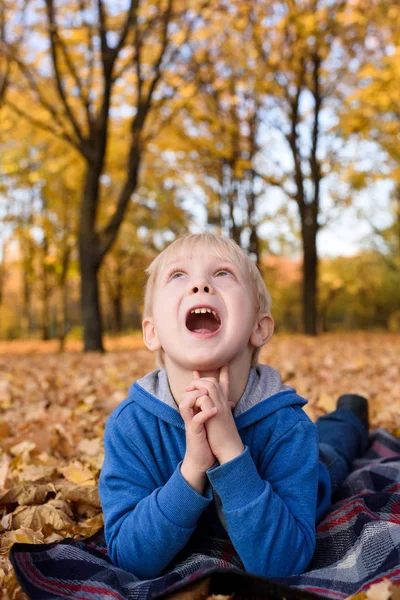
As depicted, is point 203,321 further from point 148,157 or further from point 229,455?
point 148,157

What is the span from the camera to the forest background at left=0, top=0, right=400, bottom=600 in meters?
3.24

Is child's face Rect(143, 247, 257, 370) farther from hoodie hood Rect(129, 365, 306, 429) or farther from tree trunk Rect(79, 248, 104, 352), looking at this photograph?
tree trunk Rect(79, 248, 104, 352)

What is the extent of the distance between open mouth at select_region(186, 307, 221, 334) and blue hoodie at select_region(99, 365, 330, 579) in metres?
0.25

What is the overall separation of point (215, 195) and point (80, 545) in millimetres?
15939

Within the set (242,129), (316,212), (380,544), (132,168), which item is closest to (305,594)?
(380,544)

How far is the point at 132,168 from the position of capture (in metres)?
9.59

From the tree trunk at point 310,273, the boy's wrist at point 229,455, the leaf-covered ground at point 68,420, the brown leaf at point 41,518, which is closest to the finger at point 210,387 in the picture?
the boy's wrist at point 229,455

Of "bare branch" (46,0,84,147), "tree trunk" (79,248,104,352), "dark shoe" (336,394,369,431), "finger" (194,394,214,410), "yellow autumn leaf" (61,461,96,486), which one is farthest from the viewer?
"tree trunk" (79,248,104,352)

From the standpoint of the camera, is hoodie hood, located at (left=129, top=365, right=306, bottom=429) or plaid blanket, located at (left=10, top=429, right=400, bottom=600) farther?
hoodie hood, located at (left=129, top=365, right=306, bottom=429)

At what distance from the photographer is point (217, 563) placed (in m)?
1.61

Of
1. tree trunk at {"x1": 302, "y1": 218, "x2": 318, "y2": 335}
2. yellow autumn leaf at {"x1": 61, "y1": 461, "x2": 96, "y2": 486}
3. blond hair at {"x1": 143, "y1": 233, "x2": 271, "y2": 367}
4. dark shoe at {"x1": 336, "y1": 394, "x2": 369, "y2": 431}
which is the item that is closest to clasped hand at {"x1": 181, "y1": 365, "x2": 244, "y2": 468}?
blond hair at {"x1": 143, "y1": 233, "x2": 271, "y2": 367}

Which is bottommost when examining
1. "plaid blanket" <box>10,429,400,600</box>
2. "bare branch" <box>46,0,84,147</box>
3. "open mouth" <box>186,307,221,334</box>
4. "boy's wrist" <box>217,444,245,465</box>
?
"plaid blanket" <box>10,429,400,600</box>

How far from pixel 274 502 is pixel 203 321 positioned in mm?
520

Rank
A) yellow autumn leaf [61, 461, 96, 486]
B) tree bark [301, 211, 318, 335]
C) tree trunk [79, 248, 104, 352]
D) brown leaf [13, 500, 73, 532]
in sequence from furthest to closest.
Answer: tree bark [301, 211, 318, 335], tree trunk [79, 248, 104, 352], yellow autumn leaf [61, 461, 96, 486], brown leaf [13, 500, 73, 532]
